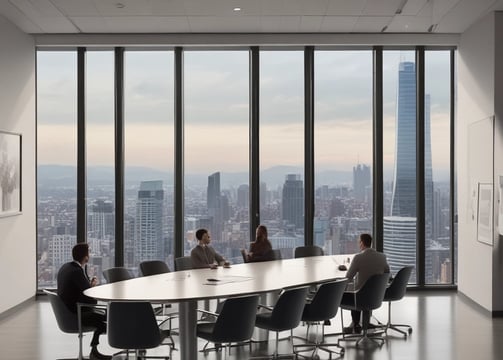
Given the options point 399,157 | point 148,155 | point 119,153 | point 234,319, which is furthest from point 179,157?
point 234,319

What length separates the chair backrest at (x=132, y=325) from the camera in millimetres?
5656

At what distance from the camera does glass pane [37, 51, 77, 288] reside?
10.9 m

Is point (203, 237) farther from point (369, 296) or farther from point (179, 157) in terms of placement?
point (179, 157)

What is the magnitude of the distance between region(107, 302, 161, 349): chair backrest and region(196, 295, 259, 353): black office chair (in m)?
0.53

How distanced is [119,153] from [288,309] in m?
5.49

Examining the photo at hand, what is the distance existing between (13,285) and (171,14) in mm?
4506

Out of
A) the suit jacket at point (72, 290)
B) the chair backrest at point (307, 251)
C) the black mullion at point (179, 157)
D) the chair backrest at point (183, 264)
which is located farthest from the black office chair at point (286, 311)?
the black mullion at point (179, 157)

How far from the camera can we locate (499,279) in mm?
9125

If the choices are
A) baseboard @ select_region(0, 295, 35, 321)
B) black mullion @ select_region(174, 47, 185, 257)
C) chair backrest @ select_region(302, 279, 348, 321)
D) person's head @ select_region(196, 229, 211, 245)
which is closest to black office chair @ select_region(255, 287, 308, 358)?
chair backrest @ select_region(302, 279, 348, 321)

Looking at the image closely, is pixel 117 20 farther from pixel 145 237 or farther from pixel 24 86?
pixel 145 237

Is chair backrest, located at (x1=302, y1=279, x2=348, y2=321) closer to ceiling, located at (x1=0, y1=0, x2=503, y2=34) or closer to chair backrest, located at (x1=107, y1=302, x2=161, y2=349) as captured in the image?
chair backrest, located at (x1=107, y1=302, x2=161, y2=349)

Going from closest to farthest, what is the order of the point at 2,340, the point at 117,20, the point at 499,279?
the point at 2,340
the point at 499,279
the point at 117,20

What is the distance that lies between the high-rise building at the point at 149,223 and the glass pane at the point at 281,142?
170cm

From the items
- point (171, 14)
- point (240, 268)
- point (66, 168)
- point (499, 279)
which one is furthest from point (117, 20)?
point (499, 279)
